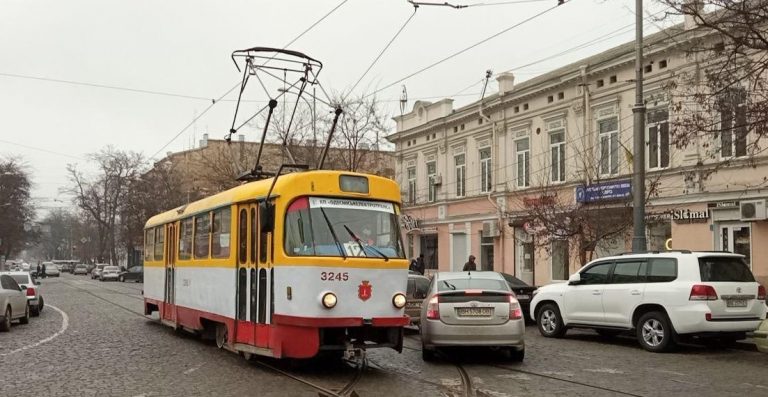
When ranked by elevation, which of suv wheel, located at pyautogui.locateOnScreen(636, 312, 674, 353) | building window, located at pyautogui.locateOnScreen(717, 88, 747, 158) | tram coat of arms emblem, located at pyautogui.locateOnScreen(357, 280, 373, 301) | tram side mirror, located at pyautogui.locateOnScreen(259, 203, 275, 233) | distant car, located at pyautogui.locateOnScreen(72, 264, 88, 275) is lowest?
distant car, located at pyautogui.locateOnScreen(72, 264, 88, 275)

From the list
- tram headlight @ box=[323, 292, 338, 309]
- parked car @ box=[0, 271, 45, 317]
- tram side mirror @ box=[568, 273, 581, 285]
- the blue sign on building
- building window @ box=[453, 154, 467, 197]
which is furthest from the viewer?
building window @ box=[453, 154, 467, 197]

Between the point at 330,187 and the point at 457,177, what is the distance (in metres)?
23.5

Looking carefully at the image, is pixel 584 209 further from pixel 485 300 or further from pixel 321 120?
pixel 321 120

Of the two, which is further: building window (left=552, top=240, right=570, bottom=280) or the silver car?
building window (left=552, top=240, right=570, bottom=280)

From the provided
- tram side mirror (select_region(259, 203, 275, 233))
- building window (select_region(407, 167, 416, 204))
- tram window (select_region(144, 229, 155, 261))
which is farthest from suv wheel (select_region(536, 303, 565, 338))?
building window (select_region(407, 167, 416, 204))

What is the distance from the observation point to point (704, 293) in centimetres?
1207

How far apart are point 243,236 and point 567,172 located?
56.3ft

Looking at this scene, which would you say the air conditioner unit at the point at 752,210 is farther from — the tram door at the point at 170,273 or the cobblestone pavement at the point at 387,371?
the tram door at the point at 170,273

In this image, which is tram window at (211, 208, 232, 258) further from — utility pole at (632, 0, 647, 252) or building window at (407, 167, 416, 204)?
building window at (407, 167, 416, 204)

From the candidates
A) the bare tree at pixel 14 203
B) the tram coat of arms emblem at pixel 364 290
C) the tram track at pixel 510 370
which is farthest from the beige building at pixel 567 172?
the bare tree at pixel 14 203

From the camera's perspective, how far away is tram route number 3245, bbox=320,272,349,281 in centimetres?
937

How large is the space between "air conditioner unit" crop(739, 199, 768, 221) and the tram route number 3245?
529 inches

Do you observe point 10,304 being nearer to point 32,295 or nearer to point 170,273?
point 32,295

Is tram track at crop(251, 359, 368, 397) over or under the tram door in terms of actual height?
under
